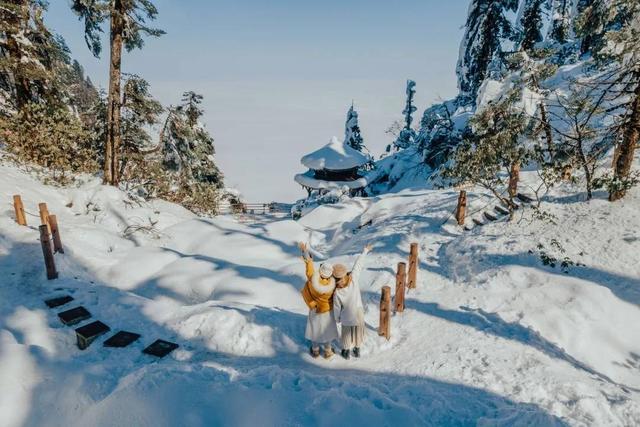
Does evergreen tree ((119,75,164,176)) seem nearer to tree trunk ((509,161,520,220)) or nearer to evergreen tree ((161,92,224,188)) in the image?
evergreen tree ((161,92,224,188))

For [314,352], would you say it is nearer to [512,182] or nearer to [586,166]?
[512,182]

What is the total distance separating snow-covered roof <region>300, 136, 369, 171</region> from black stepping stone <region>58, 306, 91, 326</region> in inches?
772

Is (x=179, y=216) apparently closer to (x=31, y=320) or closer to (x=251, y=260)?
(x=251, y=260)

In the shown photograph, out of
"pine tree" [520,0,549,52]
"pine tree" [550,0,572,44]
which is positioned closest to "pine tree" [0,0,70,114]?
"pine tree" [520,0,549,52]

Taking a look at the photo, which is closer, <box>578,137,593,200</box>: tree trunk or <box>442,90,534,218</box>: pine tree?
<box>578,137,593,200</box>: tree trunk

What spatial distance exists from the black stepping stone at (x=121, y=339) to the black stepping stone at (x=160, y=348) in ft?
1.22

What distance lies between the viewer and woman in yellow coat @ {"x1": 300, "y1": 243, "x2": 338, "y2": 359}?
191 inches

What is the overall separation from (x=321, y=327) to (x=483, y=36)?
2415 cm

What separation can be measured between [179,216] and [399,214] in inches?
369

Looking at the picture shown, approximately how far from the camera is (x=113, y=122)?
12.5m

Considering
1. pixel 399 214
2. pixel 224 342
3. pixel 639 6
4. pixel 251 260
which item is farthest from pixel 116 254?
pixel 639 6

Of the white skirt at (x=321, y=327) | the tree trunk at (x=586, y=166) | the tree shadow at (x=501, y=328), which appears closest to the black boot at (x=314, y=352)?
the white skirt at (x=321, y=327)

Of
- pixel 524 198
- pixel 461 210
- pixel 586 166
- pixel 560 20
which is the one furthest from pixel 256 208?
pixel 560 20

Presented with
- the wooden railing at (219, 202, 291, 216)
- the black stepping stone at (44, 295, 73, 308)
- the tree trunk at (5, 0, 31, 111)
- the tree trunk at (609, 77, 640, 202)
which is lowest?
the black stepping stone at (44, 295, 73, 308)
